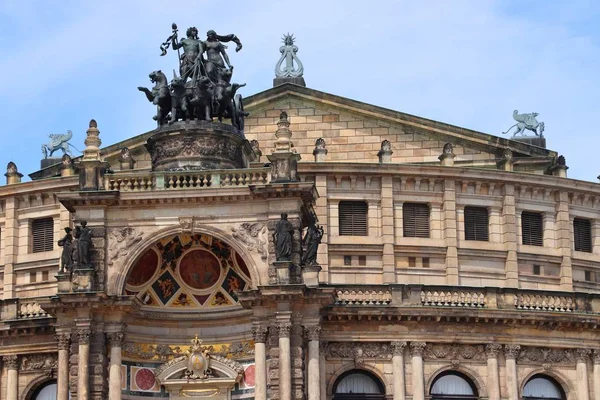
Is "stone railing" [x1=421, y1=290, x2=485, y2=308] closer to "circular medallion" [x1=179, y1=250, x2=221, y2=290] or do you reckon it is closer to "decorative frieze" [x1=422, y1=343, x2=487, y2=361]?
"decorative frieze" [x1=422, y1=343, x2=487, y2=361]

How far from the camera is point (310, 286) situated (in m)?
55.7

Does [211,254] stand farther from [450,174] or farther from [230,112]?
→ [450,174]

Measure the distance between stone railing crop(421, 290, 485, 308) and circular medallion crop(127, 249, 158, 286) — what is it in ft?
35.8

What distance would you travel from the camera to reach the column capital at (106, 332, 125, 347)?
56.4 m

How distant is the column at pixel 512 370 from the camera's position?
61.2 metres

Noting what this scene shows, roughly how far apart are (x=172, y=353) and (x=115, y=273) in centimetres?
421

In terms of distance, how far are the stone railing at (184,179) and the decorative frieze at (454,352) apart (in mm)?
9975

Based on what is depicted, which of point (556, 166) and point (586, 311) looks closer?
point (586, 311)

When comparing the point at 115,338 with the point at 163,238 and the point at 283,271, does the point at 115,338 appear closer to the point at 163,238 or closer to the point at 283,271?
the point at 163,238

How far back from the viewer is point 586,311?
6325 cm

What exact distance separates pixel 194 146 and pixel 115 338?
7976mm

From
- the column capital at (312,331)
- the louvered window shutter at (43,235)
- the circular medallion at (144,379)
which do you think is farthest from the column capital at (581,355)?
the louvered window shutter at (43,235)

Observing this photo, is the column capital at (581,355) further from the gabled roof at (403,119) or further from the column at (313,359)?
the gabled roof at (403,119)

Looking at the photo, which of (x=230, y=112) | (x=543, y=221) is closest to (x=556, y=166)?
(x=543, y=221)
